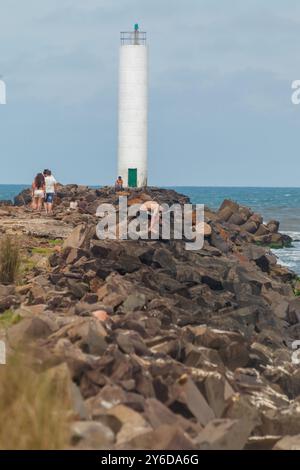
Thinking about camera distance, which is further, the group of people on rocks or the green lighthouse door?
the green lighthouse door

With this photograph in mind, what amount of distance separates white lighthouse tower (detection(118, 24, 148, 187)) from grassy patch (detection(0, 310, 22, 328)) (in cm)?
3387

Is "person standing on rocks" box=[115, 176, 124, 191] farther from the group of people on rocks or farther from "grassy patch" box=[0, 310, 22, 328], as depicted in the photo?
"grassy patch" box=[0, 310, 22, 328]

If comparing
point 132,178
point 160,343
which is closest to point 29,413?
point 160,343

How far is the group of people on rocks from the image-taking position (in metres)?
31.8

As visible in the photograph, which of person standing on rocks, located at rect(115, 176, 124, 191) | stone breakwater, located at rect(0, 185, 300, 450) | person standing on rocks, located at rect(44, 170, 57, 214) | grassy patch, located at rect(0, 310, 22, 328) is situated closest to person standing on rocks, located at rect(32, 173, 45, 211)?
person standing on rocks, located at rect(44, 170, 57, 214)

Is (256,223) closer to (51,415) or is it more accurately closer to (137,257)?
(137,257)

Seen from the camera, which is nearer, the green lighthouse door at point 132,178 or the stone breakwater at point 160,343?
the stone breakwater at point 160,343

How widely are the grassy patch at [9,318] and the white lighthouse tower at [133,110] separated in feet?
111

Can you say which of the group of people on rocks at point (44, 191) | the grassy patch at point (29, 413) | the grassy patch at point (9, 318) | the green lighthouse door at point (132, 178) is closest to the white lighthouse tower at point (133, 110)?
the green lighthouse door at point (132, 178)

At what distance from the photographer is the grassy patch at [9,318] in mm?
12945

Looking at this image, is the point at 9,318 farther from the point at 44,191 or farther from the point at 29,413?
the point at 44,191

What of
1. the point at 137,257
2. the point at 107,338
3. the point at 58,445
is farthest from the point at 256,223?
the point at 58,445

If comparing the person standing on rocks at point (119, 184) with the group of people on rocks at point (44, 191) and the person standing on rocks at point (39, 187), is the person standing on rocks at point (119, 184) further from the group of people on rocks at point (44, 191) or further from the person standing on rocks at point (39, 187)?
the person standing on rocks at point (39, 187)
